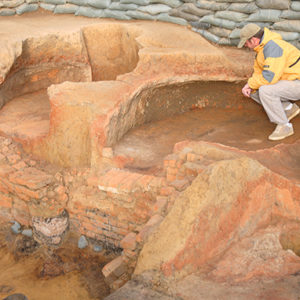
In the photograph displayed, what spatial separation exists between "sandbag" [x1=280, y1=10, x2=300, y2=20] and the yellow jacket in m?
1.38

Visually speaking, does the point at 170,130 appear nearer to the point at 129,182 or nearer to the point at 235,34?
the point at 129,182

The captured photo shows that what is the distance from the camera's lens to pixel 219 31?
663 cm

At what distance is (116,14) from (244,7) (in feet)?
7.91

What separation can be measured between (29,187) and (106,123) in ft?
3.87

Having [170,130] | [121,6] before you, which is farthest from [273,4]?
[121,6]

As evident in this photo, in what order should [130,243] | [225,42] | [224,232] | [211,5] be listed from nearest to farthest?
[224,232] < [130,243] < [211,5] < [225,42]

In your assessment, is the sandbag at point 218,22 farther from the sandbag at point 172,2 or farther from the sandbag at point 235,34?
the sandbag at point 172,2

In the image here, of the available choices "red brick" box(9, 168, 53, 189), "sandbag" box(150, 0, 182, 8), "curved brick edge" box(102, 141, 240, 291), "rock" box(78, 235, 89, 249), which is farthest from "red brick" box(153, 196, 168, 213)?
"sandbag" box(150, 0, 182, 8)

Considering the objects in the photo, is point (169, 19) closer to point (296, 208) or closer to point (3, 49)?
point (3, 49)

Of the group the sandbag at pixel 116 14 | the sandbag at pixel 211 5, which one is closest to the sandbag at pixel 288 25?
the sandbag at pixel 211 5

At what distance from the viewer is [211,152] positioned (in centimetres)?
391

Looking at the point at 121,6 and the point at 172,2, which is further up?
the point at 172,2

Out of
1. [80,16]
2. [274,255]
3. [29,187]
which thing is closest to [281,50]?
[274,255]

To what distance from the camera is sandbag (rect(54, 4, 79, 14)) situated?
7.74 meters
